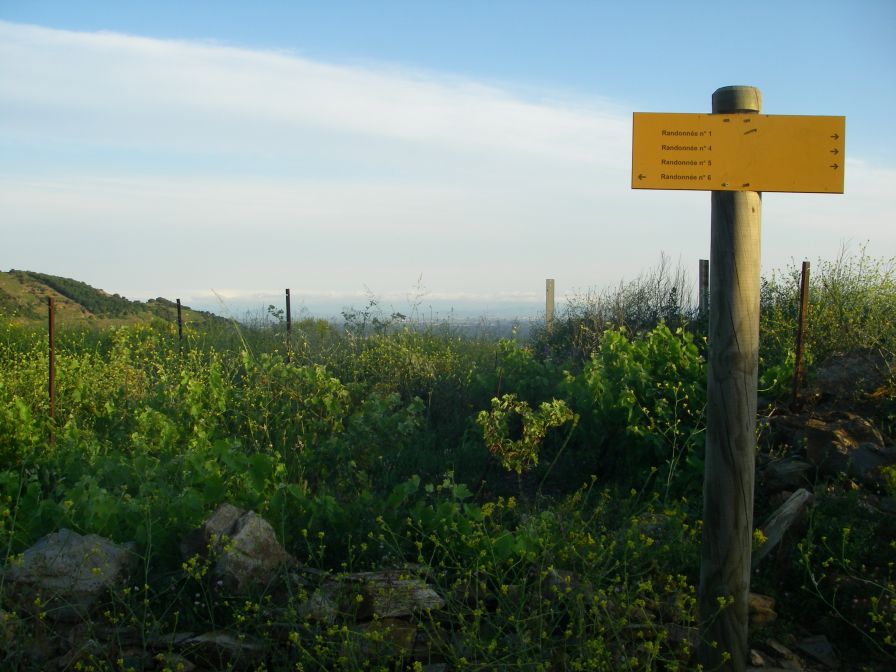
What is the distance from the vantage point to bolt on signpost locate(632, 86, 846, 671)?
3.18 m

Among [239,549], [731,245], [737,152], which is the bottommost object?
[239,549]

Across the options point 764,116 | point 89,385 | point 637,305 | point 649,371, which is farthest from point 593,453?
Answer: point 637,305

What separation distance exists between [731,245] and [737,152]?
0.37m

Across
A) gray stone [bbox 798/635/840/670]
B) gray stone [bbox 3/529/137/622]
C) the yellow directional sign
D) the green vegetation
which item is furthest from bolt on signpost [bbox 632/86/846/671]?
gray stone [bbox 3/529/137/622]

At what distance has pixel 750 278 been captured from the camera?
128 inches

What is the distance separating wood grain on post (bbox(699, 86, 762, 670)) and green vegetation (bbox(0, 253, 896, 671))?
15 centimetres

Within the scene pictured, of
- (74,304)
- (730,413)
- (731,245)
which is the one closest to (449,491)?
(730,413)

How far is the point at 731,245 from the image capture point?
3229 millimetres

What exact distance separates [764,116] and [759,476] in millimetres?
2728

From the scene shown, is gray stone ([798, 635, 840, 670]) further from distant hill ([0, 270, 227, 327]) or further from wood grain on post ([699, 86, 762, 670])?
distant hill ([0, 270, 227, 327])

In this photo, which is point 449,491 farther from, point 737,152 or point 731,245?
point 737,152

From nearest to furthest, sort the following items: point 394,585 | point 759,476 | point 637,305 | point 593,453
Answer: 1. point 394,585
2. point 759,476
3. point 593,453
4. point 637,305

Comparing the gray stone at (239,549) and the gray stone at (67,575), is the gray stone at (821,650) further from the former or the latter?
the gray stone at (67,575)

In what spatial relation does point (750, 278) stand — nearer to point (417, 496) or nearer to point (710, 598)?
point (710, 598)
